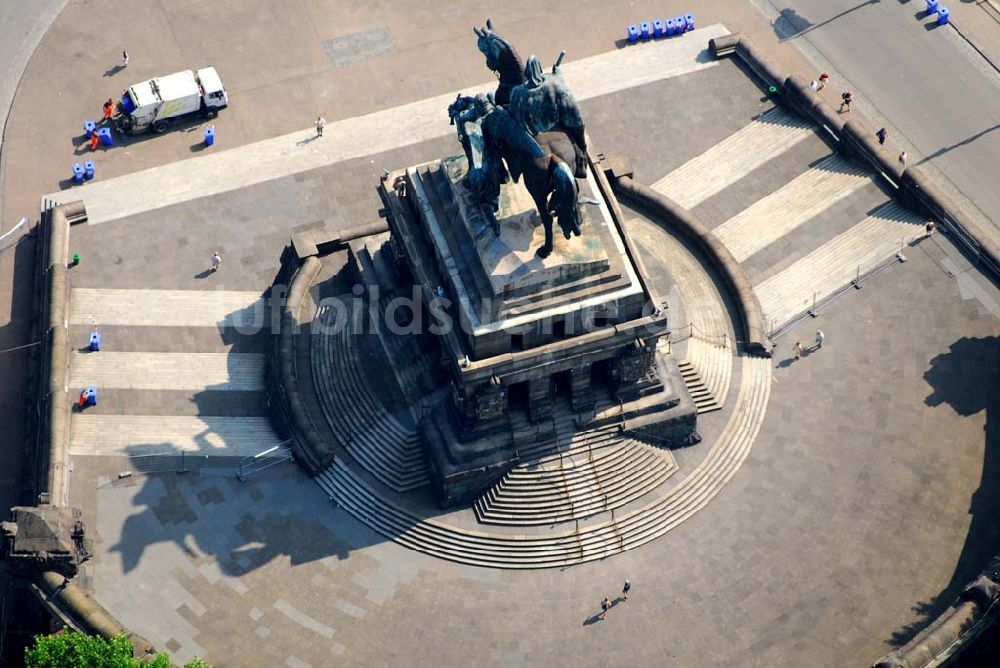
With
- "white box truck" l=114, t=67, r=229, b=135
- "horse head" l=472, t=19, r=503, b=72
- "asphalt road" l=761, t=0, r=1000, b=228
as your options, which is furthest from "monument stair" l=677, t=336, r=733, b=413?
"white box truck" l=114, t=67, r=229, b=135

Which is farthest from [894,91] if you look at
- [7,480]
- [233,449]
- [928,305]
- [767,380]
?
[7,480]

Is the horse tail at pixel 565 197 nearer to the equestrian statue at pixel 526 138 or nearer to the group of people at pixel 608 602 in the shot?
the equestrian statue at pixel 526 138

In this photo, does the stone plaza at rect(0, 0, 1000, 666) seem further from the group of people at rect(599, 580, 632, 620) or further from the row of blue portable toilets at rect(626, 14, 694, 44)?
the row of blue portable toilets at rect(626, 14, 694, 44)

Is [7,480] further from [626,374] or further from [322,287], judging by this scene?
[626,374]

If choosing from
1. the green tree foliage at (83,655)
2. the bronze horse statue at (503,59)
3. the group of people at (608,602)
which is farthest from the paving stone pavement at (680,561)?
the bronze horse statue at (503,59)

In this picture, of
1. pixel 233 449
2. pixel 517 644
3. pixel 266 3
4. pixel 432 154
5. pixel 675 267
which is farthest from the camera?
pixel 266 3

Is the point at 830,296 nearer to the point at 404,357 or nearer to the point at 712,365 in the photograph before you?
the point at 712,365
